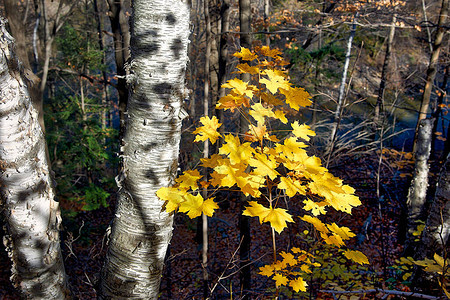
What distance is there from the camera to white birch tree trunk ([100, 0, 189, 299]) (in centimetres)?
130

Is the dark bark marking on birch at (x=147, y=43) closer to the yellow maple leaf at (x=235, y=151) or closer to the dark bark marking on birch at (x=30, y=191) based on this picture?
the yellow maple leaf at (x=235, y=151)

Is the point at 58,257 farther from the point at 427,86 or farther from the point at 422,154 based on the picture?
the point at 427,86

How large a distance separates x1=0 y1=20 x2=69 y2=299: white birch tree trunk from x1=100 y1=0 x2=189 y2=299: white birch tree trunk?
367mm

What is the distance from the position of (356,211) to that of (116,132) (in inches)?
262

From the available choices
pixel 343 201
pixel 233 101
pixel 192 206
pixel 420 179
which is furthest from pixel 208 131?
pixel 420 179

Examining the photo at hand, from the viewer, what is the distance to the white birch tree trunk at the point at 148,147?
1300 mm

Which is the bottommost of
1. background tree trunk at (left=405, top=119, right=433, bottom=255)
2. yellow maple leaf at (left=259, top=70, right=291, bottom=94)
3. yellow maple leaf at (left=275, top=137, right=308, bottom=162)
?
background tree trunk at (left=405, top=119, right=433, bottom=255)

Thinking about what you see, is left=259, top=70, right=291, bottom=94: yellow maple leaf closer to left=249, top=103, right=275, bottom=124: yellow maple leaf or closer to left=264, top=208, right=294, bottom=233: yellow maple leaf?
left=249, top=103, right=275, bottom=124: yellow maple leaf

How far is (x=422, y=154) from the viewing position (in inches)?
171

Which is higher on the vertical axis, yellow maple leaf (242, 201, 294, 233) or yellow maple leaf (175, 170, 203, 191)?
yellow maple leaf (175, 170, 203, 191)

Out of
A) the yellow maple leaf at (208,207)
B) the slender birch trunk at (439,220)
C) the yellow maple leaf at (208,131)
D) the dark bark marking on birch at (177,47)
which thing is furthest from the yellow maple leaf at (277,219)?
the slender birch trunk at (439,220)

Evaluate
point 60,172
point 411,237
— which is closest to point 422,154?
point 411,237

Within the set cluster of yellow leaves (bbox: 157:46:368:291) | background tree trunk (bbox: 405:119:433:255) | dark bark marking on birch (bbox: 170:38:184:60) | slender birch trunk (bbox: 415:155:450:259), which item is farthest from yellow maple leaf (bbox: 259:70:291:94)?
background tree trunk (bbox: 405:119:433:255)

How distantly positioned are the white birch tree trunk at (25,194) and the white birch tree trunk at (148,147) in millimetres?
367
